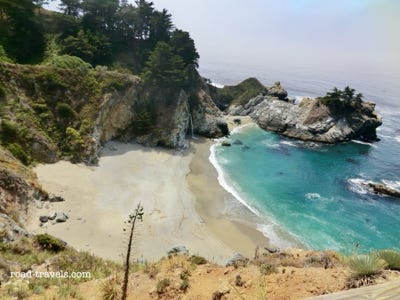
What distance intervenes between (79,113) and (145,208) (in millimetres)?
18162

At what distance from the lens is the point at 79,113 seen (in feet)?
139

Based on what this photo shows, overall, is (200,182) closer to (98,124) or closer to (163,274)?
(98,124)

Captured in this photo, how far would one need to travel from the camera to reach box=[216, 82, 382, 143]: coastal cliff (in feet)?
214

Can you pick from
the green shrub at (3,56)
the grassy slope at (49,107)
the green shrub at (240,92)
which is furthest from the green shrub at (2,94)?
the green shrub at (240,92)

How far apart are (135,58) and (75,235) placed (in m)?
42.7

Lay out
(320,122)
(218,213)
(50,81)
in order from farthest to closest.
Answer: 1. (320,122)
2. (50,81)
3. (218,213)

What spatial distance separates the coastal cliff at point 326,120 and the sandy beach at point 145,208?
30869mm

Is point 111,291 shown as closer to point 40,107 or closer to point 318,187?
point 40,107

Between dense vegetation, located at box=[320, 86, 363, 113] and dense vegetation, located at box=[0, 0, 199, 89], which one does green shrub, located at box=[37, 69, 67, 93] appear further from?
dense vegetation, located at box=[320, 86, 363, 113]

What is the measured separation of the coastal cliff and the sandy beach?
30.9 metres

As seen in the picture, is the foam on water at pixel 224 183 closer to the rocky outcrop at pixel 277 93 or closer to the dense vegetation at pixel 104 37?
the dense vegetation at pixel 104 37

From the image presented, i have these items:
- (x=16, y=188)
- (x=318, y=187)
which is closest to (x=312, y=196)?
(x=318, y=187)

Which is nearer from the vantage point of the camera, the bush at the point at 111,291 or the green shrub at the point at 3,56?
the bush at the point at 111,291

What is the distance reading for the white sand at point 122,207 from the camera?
1018 inches
